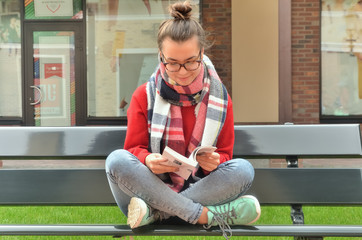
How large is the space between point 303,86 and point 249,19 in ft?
5.02

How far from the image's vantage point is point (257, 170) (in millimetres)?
3184

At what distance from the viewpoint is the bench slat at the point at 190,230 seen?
2.56m

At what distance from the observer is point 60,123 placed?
10.6m

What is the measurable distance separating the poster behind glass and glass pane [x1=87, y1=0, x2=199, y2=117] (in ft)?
9.70

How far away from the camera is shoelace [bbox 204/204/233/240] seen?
254 cm

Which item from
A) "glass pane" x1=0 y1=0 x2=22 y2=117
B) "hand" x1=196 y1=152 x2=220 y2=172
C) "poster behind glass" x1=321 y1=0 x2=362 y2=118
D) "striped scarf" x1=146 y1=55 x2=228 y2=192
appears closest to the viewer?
"hand" x1=196 y1=152 x2=220 y2=172

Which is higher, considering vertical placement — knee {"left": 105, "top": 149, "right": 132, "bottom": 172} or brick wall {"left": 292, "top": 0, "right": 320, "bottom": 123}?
brick wall {"left": 292, "top": 0, "right": 320, "bottom": 123}

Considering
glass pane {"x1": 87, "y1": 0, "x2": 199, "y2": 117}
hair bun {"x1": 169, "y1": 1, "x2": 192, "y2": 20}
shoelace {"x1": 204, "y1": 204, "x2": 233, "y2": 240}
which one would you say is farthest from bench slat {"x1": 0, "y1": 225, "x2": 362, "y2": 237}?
glass pane {"x1": 87, "y1": 0, "x2": 199, "y2": 117}

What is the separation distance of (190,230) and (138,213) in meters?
0.27

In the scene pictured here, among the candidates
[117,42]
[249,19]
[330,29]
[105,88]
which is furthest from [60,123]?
[330,29]

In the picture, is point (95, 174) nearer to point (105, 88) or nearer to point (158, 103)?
point (158, 103)

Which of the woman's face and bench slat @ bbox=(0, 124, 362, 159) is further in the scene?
bench slat @ bbox=(0, 124, 362, 159)

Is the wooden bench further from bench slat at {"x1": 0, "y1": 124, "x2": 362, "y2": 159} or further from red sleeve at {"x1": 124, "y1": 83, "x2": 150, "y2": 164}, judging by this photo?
red sleeve at {"x1": 124, "y1": 83, "x2": 150, "y2": 164}

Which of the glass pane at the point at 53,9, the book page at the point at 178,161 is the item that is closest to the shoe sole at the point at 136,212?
the book page at the point at 178,161
